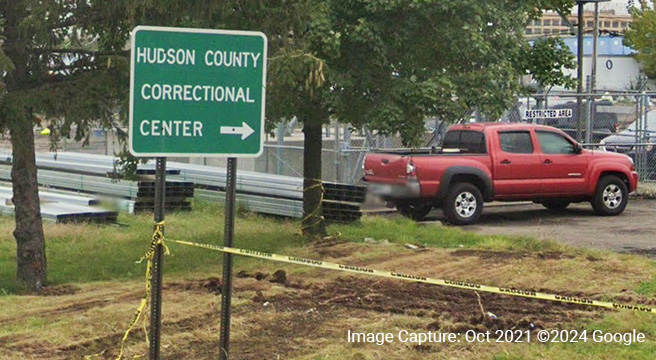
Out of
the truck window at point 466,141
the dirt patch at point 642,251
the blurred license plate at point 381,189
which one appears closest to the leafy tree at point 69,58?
the dirt patch at point 642,251

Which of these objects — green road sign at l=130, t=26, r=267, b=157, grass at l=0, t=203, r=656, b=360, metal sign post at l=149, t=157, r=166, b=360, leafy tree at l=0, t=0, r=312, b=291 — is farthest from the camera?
leafy tree at l=0, t=0, r=312, b=291

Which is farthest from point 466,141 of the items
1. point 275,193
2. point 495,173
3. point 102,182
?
point 102,182

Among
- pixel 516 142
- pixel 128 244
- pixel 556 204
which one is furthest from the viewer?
pixel 556 204

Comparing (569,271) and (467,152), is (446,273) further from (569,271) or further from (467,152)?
(467,152)

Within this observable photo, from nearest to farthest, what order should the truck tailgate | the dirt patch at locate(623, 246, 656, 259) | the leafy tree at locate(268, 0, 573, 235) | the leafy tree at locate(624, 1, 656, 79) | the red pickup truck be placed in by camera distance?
1. the leafy tree at locate(268, 0, 573, 235)
2. the dirt patch at locate(623, 246, 656, 259)
3. the truck tailgate
4. the red pickup truck
5. the leafy tree at locate(624, 1, 656, 79)

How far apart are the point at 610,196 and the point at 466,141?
294 centimetres

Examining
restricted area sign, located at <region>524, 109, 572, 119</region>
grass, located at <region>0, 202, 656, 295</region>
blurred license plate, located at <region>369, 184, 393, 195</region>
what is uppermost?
restricted area sign, located at <region>524, 109, 572, 119</region>

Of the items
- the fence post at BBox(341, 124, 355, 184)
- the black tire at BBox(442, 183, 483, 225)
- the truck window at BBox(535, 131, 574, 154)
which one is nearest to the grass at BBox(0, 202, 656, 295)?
the black tire at BBox(442, 183, 483, 225)

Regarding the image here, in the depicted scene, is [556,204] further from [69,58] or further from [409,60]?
[69,58]

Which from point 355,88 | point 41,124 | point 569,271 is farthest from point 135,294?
point 569,271

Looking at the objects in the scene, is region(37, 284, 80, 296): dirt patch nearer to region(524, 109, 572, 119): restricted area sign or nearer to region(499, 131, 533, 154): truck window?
region(499, 131, 533, 154): truck window

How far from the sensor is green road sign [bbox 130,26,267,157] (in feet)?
18.0

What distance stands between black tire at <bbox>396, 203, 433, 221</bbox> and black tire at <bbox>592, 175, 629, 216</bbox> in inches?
128

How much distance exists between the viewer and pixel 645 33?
124 feet
